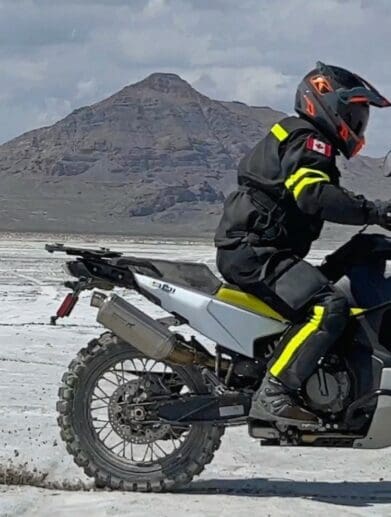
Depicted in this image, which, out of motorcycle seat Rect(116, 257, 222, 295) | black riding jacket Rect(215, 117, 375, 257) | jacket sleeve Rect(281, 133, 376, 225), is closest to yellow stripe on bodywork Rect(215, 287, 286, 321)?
motorcycle seat Rect(116, 257, 222, 295)

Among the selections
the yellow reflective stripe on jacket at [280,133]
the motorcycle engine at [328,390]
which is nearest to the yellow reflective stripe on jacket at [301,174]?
the yellow reflective stripe on jacket at [280,133]

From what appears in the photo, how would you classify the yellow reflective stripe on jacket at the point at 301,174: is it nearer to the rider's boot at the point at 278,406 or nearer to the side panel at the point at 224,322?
the side panel at the point at 224,322

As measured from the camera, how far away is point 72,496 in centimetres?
638

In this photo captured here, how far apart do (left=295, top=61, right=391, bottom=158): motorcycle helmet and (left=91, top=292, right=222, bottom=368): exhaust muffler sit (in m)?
1.35

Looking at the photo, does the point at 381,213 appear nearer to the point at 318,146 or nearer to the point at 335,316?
the point at 318,146

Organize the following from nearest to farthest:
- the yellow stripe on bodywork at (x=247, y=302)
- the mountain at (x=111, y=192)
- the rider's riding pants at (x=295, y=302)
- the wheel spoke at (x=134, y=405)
→ the rider's riding pants at (x=295, y=302)
the yellow stripe on bodywork at (x=247, y=302)
the wheel spoke at (x=134, y=405)
the mountain at (x=111, y=192)

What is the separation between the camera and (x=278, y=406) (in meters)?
6.39

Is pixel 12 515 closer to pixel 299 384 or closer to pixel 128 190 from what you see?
pixel 299 384

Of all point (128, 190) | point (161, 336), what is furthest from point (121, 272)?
point (128, 190)

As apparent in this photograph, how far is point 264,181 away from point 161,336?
1017mm

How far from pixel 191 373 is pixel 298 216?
1057 millimetres

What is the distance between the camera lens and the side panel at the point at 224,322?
6500 millimetres

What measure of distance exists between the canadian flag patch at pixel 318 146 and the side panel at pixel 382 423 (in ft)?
3.77

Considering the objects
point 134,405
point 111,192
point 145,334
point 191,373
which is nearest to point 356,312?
point 191,373
